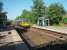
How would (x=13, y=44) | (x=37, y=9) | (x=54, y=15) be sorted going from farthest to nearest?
(x=37, y=9) < (x=54, y=15) < (x=13, y=44)

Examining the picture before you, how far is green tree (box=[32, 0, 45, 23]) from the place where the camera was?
256ft

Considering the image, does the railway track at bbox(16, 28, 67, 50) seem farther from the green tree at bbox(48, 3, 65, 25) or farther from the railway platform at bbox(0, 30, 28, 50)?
the green tree at bbox(48, 3, 65, 25)

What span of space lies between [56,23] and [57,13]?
3.75m

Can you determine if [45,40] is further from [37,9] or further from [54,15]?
[37,9]

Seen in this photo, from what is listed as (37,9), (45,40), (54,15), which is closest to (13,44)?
(45,40)

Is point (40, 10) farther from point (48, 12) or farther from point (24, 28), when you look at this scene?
point (24, 28)

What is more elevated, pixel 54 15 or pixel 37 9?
pixel 37 9

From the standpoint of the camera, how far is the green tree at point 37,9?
3068 inches

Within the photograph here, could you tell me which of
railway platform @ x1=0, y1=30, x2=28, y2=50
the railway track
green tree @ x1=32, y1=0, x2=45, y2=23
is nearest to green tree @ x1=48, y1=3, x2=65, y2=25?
green tree @ x1=32, y1=0, x2=45, y2=23

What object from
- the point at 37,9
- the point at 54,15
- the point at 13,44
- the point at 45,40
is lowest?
the point at 45,40

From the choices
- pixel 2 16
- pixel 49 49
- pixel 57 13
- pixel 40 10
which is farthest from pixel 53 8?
pixel 49 49

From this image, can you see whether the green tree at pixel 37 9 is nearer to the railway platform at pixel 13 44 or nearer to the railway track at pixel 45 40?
the railway track at pixel 45 40

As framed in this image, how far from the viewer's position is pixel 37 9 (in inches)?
3155

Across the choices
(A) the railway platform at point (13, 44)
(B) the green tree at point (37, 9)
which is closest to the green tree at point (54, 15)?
(B) the green tree at point (37, 9)
